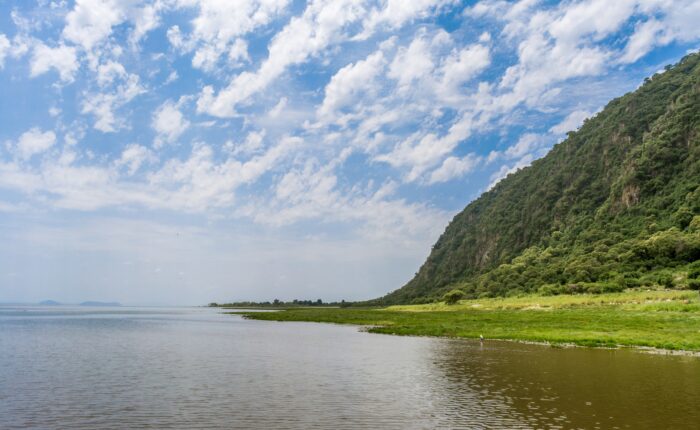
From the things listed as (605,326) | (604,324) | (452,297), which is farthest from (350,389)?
(452,297)

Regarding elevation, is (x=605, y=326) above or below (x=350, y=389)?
above

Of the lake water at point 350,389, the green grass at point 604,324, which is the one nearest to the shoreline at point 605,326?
the green grass at point 604,324

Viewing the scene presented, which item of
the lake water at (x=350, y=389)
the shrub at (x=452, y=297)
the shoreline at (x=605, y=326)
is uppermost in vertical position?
the shrub at (x=452, y=297)

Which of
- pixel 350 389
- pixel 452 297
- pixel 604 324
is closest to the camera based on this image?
pixel 350 389

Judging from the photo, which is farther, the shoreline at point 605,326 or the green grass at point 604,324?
the green grass at point 604,324

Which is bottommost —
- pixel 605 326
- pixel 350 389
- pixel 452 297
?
pixel 350 389

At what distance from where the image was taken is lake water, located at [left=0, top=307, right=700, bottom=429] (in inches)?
990

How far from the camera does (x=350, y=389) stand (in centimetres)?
3316

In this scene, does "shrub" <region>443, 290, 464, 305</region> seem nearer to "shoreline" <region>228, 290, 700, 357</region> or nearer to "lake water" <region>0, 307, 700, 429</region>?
"shoreline" <region>228, 290, 700, 357</region>

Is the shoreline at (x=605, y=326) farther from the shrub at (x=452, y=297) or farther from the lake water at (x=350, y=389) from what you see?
the shrub at (x=452, y=297)

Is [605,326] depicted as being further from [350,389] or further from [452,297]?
[452,297]

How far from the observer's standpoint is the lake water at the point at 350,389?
2516cm

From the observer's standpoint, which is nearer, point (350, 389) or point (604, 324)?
point (350, 389)

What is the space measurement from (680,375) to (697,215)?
411 ft
